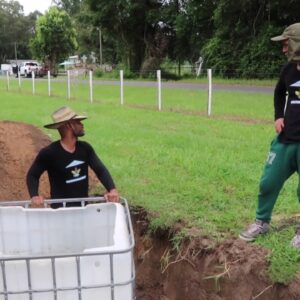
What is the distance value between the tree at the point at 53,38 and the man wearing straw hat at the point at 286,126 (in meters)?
50.1

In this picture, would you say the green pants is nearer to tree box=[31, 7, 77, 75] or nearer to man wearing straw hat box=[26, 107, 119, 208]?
man wearing straw hat box=[26, 107, 119, 208]

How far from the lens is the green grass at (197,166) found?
4.50 meters

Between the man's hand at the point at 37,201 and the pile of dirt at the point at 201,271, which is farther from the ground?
the man's hand at the point at 37,201

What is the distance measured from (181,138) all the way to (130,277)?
6.82 meters

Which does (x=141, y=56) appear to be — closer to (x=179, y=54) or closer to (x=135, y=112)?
(x=179, y=54)

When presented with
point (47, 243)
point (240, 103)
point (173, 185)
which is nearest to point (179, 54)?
point (240, 103)

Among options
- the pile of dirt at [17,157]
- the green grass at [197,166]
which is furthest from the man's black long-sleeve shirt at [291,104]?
the pile of dirt at [17,157]

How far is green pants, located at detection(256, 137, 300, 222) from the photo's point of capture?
363 centimetres

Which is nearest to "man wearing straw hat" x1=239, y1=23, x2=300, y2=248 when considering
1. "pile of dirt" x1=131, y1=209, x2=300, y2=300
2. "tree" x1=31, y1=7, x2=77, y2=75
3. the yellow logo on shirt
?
"pile of dirt" x1=131, y1=209, x2=300, y2=300

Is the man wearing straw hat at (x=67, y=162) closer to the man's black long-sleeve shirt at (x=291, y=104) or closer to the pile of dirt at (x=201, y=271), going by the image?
the pile of dirt at (x=201, y=271)

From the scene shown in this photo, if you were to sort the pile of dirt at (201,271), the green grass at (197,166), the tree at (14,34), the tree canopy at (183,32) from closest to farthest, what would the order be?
the pile of dirt at (201,271) → the green grass at (197,166) → the tree canopy at (183,32) → the tree at (14,34)

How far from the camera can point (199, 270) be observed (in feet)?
13.1

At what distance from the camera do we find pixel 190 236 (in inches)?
167

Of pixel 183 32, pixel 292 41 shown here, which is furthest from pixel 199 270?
pixel 183 32
